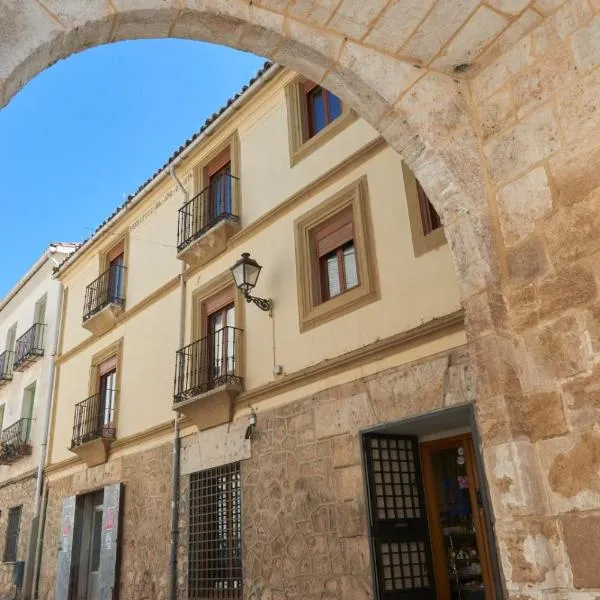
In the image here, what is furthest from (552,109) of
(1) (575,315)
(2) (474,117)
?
(1) (575,315)

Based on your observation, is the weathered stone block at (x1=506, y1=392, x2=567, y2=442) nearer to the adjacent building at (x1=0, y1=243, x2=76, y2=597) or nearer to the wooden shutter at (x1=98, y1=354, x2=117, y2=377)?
the wooden shutter at (x1=98, y1=354, x2=117, y2=377)

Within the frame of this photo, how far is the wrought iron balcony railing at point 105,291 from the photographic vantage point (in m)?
12.0

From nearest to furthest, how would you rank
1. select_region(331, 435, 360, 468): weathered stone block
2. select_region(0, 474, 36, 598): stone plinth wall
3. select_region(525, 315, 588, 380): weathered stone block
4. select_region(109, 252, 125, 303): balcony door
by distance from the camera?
select_region(525, 315, 588, 380): weathered stone block < select_region(331, 435, 360, 468): weathered stone block < select_region(109, 252, 125, 303): balcony door < select_region(0, 474, 36, 598): stone plinth wall

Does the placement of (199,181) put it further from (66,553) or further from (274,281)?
(66,553)

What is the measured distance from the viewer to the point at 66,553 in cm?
1104

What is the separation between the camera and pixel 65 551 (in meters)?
11.1

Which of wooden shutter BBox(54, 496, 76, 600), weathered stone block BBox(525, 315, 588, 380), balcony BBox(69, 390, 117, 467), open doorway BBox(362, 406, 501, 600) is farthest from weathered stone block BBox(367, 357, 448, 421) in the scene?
wooden shutter BBox(54, 496, 76, 600)

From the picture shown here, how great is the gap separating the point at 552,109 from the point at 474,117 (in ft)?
1.44

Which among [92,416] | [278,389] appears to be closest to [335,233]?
[278,389]

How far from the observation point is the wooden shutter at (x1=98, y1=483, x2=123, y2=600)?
Result: 948cm

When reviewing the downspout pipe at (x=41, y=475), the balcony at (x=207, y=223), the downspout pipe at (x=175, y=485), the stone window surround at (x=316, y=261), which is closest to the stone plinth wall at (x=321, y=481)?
the stone window surround at (x=316, y=261)

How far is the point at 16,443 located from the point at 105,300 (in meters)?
4.91

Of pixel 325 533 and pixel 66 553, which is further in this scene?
pixel 66 553

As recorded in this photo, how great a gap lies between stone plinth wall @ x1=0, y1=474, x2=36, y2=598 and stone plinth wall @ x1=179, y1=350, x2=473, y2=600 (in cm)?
767
